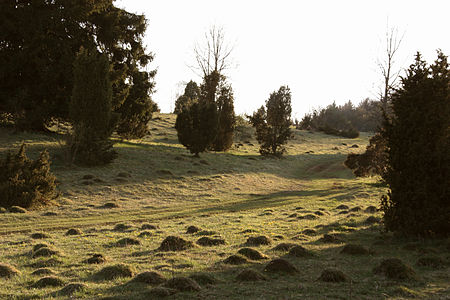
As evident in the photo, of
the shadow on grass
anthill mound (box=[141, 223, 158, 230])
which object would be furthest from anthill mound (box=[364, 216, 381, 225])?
anthill mound (box=[141, 223, 158, 230])

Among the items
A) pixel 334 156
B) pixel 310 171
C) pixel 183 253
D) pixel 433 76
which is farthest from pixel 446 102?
pixel 334 156

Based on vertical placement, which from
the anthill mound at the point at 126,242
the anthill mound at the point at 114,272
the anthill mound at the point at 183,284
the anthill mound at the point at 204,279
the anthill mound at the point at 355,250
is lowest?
the anthill mound at the point at 126,242

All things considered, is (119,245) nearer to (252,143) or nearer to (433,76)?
(433,76)

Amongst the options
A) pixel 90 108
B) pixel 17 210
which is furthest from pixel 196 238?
pixel 90 108

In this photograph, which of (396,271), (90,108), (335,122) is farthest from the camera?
(335,122)

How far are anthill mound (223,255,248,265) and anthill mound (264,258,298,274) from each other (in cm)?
91

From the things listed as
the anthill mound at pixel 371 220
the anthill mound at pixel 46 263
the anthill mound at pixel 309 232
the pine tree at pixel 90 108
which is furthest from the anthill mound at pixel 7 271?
the pine tree at pixel 90 108

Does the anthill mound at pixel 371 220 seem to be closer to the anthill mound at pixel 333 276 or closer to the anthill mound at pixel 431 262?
the anthill mound at pixel 431 262

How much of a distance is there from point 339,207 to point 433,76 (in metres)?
10.1

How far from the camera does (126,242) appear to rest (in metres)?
12.2

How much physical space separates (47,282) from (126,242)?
4.43 meters

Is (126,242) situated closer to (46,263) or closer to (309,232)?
(46,263)

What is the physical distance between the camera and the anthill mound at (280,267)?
8.73 metres

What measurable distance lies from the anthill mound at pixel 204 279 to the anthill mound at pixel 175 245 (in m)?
3.26
